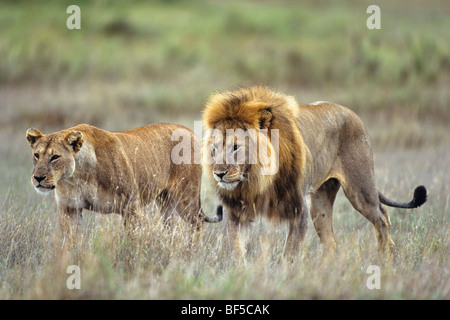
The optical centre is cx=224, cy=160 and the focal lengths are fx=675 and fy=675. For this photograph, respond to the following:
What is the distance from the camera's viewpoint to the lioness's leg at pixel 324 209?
7523mm

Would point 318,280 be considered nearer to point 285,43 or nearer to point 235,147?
point 235,147

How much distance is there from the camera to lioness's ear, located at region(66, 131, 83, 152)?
6.59 meters

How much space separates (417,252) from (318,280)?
189 cm

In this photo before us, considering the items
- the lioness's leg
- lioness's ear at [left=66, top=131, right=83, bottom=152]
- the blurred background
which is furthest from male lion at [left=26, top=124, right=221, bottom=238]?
the blurred background

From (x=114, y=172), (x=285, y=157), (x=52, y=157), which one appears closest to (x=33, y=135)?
(x=52, y=157)

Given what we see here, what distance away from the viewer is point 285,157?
630cm

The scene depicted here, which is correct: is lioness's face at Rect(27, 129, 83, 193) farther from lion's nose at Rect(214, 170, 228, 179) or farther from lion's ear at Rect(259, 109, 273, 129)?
lion's ear at Rect(259, 109, 273, 129)

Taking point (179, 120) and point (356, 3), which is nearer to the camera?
point (179, 120)

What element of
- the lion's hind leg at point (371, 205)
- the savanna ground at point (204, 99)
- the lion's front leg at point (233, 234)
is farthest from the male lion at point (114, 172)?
the lion's hind leg at point (371, 205)

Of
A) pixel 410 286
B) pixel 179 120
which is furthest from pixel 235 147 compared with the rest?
pixel 179 120

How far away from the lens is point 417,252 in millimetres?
6855

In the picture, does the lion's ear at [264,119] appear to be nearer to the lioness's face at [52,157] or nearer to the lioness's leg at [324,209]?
the lioness's leg at [324,209]
